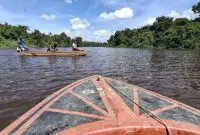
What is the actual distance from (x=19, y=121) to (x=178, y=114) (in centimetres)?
263

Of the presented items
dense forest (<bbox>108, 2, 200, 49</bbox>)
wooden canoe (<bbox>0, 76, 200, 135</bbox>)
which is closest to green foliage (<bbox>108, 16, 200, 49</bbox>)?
dense forest (<bbox>108, 2, 200, 49</bbox>)

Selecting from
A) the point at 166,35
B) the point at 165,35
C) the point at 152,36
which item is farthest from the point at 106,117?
the point at 152,36

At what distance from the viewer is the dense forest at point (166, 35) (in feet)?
251

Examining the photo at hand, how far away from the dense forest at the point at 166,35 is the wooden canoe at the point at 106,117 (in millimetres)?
71124

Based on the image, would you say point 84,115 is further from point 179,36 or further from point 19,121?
point 179,36

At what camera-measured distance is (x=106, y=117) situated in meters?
4.03

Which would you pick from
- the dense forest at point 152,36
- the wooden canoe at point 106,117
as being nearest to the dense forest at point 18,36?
the dense forest at point 152,36

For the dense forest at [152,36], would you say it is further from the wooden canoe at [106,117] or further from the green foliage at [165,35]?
the wooden canoe at [106,117]

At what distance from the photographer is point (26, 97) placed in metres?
10.1

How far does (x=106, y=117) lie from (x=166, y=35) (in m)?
86.6

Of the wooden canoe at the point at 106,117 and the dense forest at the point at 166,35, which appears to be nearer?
the wooden canoe at the point at 106,117

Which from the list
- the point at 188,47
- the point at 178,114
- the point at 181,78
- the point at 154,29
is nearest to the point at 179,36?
the point at 188,47

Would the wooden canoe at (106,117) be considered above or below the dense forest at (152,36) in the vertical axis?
below

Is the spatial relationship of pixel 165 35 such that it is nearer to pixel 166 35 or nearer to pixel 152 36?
pixel 166 35
